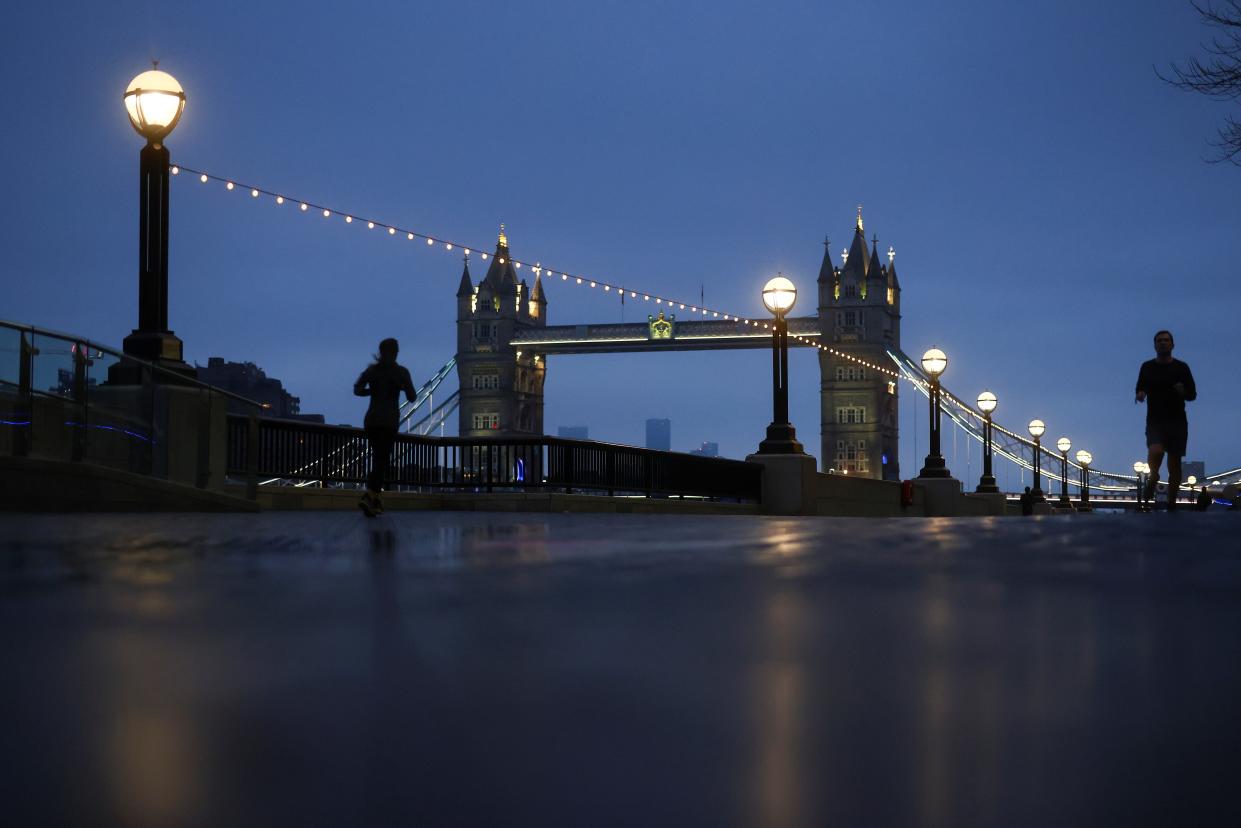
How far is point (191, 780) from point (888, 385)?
118764mm

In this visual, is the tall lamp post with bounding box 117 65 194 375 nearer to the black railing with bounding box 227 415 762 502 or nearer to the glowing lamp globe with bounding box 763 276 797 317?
the black railing with bounding box 227 415 762 502

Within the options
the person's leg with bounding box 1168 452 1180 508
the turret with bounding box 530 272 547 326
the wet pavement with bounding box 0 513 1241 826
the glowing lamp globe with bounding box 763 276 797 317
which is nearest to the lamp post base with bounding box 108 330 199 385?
the wet pavement with bounding box 0 513 1241 826

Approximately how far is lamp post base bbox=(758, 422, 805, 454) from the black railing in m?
0.39

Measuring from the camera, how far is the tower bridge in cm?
11581

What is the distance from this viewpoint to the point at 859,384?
395ft

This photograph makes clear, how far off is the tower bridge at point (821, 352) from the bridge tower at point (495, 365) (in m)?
0.09

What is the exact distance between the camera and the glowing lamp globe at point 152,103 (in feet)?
38.7

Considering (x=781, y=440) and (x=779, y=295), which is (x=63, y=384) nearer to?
(x=779, y=295)

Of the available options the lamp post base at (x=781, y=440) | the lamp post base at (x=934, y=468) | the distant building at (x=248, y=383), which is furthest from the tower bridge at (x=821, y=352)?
the lamp post base at (x=781, y=440)

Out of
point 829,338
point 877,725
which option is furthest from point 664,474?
point 829,338

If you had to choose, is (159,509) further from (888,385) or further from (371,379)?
(888,385)

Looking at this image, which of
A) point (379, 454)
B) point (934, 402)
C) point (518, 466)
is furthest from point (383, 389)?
point (934, 402)

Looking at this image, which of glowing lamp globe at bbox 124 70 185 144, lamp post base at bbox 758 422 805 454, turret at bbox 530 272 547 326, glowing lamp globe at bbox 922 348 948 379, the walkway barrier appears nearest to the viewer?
the walkway barrier

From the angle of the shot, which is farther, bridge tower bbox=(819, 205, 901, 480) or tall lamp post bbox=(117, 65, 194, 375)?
bridge tower bbox=(819, 205, 901, 480)
